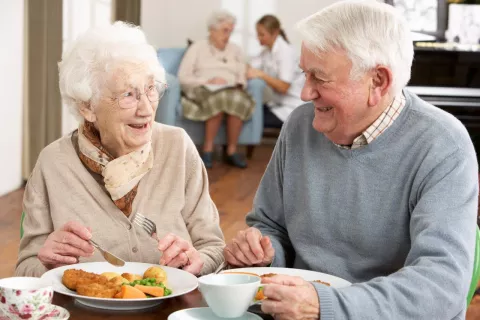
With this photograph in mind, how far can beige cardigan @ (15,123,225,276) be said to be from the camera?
6.52 ft

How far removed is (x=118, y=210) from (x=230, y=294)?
0.68 meters

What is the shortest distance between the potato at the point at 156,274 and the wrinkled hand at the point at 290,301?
29 centimetres

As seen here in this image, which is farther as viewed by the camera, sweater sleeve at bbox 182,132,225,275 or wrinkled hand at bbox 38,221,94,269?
sweater sleeve at bbox 182,132,225,275

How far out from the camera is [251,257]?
70.9 inches

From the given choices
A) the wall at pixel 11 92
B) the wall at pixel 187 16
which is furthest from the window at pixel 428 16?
the wall at pixel 187 16

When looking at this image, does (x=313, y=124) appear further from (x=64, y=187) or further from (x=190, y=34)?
(x=190, y=34)

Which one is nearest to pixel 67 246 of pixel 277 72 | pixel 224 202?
pixel 224 202

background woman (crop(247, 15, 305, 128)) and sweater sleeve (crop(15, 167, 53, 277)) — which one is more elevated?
sweater sleeve (crop(15, 167, 53, 277))

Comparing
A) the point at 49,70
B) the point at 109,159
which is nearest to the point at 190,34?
the point at 49,70

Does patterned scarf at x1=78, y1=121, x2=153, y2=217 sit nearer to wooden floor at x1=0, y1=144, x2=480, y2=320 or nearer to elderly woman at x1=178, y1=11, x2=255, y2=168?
wooden floor at x1=0, y1=144, x2=480, y2=320

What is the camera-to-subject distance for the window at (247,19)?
8.96m

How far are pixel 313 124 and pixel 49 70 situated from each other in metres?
4.28

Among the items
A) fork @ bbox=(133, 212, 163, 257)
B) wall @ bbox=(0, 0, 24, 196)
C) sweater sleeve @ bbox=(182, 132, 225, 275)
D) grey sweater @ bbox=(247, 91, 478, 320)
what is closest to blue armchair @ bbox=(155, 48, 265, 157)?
wall @ bbox=(0, 0, 24, 196)

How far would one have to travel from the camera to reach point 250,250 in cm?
181
